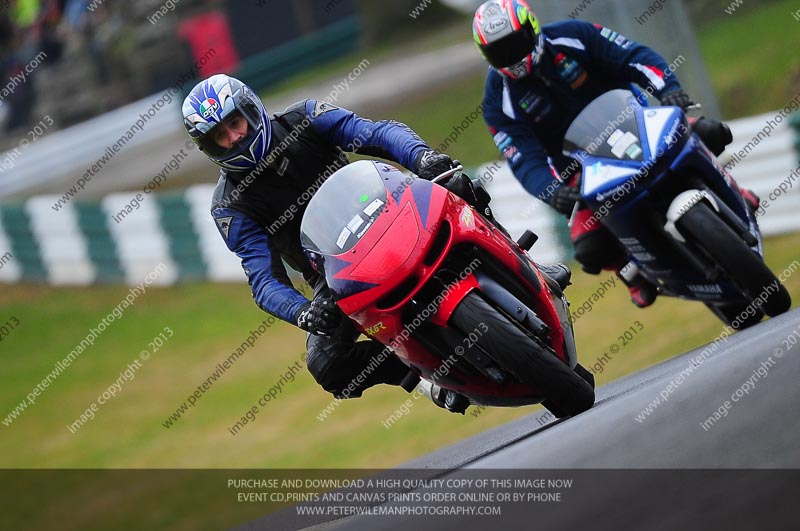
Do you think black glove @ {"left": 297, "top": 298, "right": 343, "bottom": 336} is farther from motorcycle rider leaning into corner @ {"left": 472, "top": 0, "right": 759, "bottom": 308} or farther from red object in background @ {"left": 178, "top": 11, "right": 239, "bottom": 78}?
red object in background @ {"left": 178, "top": 11, "right": 239, "bottom": 78}

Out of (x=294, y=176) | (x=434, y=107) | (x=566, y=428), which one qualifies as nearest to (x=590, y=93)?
(x=294, y=176)

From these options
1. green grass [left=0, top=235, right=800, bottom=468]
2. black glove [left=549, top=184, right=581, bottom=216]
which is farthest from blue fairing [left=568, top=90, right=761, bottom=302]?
green grass [left=0, top=235, right=800, bottom=468]

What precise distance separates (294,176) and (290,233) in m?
0.38

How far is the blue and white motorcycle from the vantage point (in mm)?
6582

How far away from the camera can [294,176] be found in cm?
658

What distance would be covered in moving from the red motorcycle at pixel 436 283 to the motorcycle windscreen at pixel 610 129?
4.28ft

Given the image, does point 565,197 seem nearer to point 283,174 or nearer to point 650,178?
point 650,178

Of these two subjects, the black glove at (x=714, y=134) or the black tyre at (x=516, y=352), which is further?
the black glove at (x=714, y=134)

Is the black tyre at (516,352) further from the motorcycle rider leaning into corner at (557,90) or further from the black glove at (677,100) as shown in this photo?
the black glove at (677,100)

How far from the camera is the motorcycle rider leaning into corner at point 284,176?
6.16 meters

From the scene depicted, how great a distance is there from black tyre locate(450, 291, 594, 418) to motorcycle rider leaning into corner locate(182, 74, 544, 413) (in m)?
0.98

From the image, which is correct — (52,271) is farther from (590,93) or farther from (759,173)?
(590,93)

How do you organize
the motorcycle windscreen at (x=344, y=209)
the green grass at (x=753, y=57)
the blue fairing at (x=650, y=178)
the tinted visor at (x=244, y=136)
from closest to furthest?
the motorcycle windscreen at (x=344, y=209) < the tinted visor at (x=244, y=136) < the blue fairing at (x=650, y=178) < the green grass at (x=753, y=57)

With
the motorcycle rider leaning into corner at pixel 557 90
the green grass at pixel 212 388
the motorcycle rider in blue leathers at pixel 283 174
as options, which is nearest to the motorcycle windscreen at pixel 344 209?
the motorcycle rider in blue leathers at pixel 283 174
